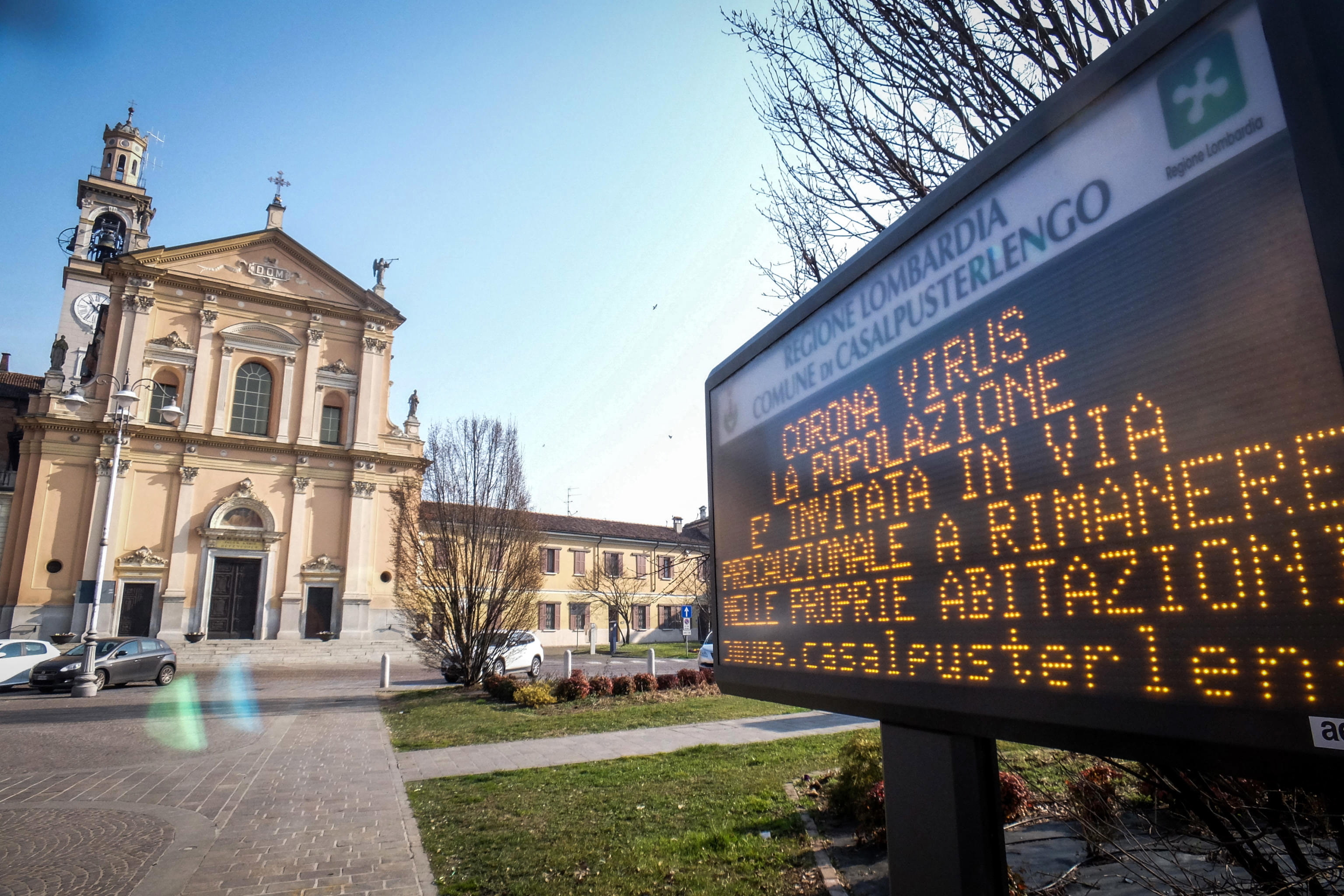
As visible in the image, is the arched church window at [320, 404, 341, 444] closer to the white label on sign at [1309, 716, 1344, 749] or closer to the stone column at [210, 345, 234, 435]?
the stone column at [210, 345, 234, 435]

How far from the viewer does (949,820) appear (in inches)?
94.1

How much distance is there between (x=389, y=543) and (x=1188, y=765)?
35.3m

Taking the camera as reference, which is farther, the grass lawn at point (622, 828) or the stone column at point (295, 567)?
the stone column at point (295, 567)

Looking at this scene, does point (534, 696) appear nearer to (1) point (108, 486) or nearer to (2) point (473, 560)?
(2) point (473, 560)

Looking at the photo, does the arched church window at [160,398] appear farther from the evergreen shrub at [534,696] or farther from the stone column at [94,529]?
the evergreen shrub at [534,696]

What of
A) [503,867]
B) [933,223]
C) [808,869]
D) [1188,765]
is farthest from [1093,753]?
[503,867]

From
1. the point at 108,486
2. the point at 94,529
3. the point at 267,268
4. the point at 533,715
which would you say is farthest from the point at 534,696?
the point at 267,268

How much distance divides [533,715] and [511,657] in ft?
28.3

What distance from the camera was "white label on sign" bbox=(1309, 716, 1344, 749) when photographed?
4.03ft

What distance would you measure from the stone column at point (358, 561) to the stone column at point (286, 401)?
3.73m

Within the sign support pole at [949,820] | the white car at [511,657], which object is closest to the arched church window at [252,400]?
the white car at [511,657]

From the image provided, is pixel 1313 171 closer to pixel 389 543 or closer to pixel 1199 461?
pixel 1199 461

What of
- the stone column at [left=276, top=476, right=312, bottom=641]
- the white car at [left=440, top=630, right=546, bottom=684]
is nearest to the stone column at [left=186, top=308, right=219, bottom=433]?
the stone column at [left=276, top=476, right=312, bottom=641]

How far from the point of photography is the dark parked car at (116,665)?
1753 centimetres
